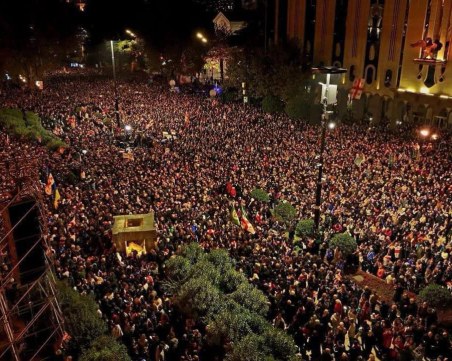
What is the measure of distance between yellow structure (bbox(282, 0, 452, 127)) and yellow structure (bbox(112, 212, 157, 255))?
25.3 m

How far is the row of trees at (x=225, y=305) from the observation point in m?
8.99

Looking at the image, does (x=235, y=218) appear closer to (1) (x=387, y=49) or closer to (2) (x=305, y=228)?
(2) (x=305, y=228)

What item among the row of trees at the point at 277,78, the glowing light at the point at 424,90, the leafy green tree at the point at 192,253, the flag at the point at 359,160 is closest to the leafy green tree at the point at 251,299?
the leafy green tree at the point at 192,253

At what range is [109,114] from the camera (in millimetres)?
35500

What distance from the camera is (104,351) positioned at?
8023 mm

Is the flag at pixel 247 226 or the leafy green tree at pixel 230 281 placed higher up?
the leafy green tree at pixel 230 281

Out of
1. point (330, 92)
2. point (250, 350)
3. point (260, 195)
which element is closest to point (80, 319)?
point (250, 350)

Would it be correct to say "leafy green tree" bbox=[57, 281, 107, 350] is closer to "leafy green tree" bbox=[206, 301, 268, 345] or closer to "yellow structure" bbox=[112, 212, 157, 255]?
"leafy green tree" bbox=[206, 301, 268, 345]

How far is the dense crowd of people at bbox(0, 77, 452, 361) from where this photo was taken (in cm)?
1045

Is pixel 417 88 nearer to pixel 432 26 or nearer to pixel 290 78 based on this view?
pixel 432 26

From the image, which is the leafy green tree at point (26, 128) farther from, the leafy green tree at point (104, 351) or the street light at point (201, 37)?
the street light at point (201, 37)

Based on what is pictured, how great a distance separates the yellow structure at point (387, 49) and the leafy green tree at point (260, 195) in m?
19.6

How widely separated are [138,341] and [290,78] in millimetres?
30439

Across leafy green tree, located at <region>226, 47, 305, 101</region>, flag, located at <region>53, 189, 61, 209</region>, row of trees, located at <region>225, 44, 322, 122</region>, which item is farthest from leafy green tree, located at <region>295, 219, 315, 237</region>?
leafy green tree, located at <region>226, 47, 305, 101</region>
